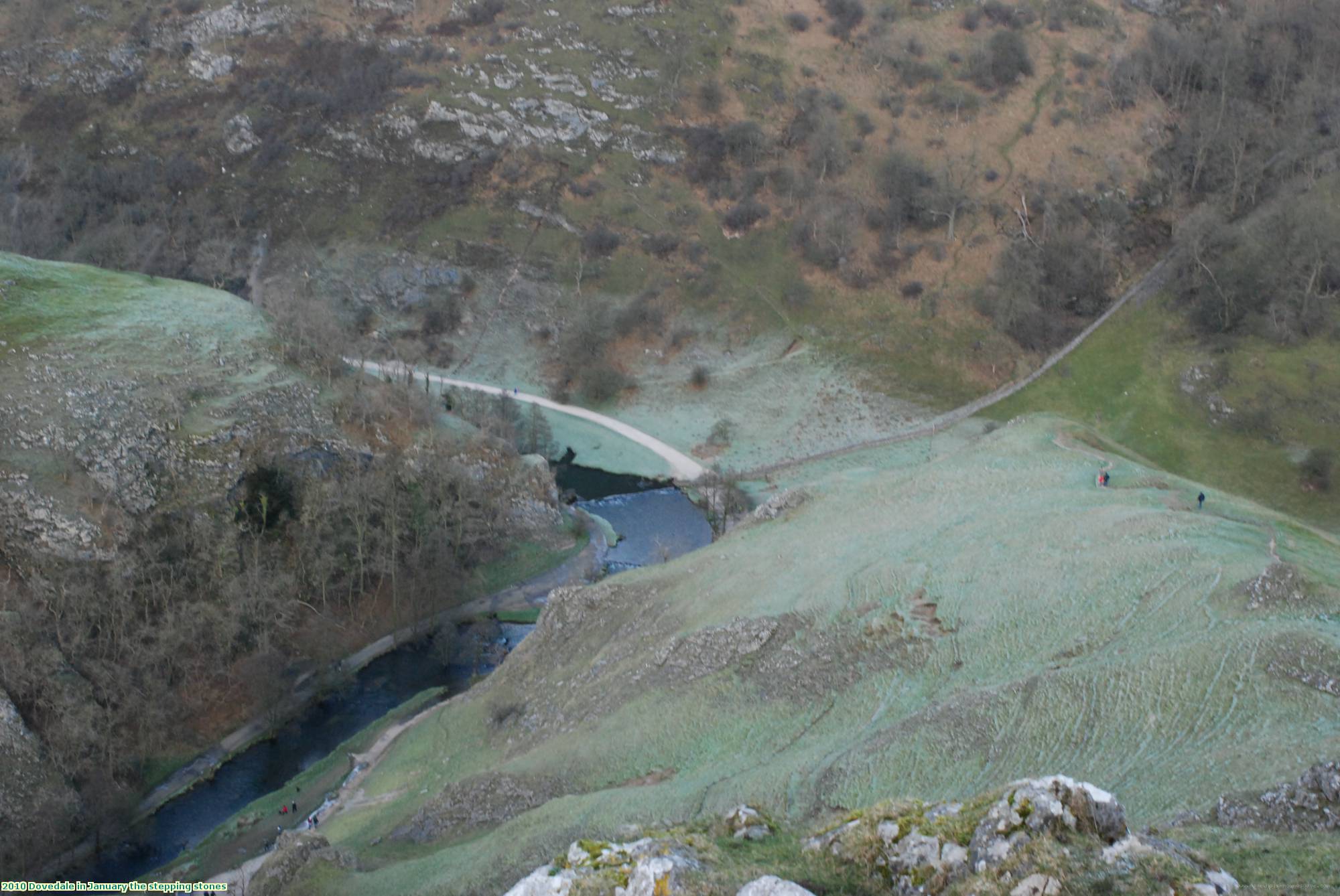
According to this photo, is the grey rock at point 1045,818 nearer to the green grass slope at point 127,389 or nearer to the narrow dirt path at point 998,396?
the green grass slope at point 127,389

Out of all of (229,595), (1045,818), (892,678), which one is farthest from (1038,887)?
(229,595)

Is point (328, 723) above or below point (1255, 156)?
below

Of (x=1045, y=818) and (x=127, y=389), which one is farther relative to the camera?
(x=127, y=389)

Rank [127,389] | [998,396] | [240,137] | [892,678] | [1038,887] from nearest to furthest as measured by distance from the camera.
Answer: [1038,887] < [892,678] < [127,389] < [998,396] < [240,137]

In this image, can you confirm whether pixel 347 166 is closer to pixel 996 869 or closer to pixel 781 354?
pixel 781 354

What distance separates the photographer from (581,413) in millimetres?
86500

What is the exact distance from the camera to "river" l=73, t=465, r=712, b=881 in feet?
145

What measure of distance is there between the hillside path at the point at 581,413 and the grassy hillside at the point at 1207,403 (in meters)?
24.1

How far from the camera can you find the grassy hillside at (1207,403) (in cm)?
7106

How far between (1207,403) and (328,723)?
62242 millimetres

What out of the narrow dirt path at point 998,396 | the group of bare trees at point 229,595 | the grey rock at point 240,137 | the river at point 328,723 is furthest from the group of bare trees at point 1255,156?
the grey rock at point 240,137

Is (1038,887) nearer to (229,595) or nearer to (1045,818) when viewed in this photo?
(1045,818)

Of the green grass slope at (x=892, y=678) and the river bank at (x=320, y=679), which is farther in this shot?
the river bank at (x=320, y=679)

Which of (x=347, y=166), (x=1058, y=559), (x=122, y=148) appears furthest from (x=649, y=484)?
(x=122, y=148)
